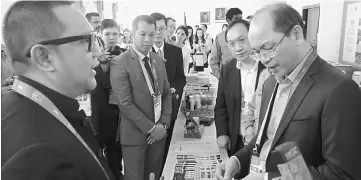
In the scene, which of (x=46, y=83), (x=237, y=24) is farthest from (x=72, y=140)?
(x=237, y=24)

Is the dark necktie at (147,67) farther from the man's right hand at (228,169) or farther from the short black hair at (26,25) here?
the short black hair at (26,25)

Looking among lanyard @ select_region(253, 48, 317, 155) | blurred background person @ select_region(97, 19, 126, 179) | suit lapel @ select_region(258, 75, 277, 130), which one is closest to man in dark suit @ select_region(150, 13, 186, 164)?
blurred background person @ select_region(97, 19, 126, 179)

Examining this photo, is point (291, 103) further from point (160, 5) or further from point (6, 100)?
point (160, 5)

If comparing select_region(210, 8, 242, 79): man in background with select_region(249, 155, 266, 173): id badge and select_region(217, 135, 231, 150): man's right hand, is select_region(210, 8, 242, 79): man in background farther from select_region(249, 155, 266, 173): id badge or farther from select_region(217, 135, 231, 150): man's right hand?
select_region(249, 155, 266, 173): id badge

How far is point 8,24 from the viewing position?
0.77 m

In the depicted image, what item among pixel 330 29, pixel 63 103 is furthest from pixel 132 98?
pixel 330 29

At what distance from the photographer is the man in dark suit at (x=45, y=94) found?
2.20 feet

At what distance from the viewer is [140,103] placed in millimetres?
2271

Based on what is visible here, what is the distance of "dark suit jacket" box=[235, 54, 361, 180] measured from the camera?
0.99 metres

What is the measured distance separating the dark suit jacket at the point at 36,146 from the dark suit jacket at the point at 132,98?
1.43 meters

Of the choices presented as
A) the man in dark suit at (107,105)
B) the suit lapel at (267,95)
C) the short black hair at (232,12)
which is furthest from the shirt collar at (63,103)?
the short black hair at (232,12)

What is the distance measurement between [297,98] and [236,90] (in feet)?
2.93

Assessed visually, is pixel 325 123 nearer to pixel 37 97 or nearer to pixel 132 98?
pixel 37 97

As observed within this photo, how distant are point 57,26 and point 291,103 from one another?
0.89 meters
